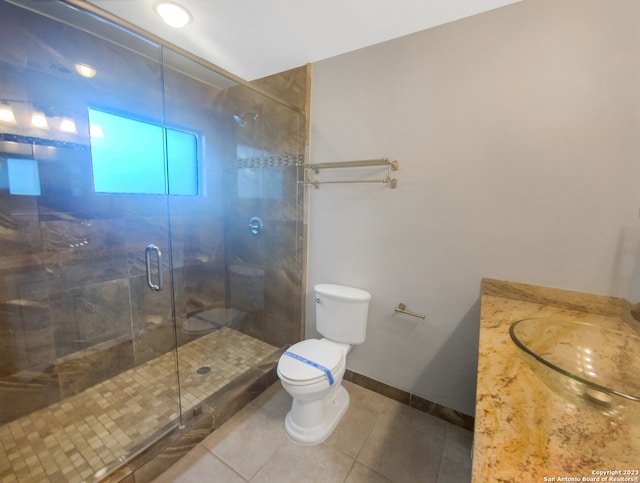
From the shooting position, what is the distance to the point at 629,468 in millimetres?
554

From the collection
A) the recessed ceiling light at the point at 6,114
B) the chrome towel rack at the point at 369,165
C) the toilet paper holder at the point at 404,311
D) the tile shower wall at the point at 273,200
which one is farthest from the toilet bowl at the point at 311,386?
the recessed ceiling light at the point at 6,114

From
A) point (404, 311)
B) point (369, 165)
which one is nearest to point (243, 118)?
point (369, 165)

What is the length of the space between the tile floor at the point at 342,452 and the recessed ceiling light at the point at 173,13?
250 centimetres

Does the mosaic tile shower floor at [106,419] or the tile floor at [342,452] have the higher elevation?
the mosaic tile shower floor at [106,419]

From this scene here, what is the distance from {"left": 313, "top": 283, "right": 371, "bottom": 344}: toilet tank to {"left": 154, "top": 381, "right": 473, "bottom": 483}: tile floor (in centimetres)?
51

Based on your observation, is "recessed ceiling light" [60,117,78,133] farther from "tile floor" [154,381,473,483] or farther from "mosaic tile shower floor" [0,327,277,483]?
"tile floor" [154,381,473,483]

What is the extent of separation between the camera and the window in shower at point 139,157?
1.91 m

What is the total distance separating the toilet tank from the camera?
1.87 metres

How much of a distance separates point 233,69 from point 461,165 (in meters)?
1.92

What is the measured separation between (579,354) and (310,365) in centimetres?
123

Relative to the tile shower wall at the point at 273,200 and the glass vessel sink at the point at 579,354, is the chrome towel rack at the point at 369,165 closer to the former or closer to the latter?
the tile shower wall at the point at 273,200

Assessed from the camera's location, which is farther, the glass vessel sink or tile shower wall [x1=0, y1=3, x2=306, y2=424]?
tile shower wall [x1=0, y1=3, x2=306, y2=424]

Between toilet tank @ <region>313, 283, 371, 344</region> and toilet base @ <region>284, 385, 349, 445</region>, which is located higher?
toilet tank @ <region>313, 283, 371, 344</region>

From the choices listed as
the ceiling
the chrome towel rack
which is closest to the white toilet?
the chrome towel rack
